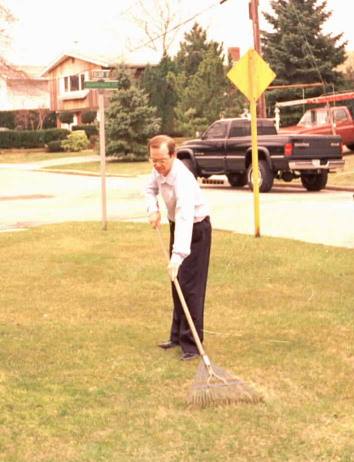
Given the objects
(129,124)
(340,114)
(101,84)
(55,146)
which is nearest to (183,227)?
(101,84)

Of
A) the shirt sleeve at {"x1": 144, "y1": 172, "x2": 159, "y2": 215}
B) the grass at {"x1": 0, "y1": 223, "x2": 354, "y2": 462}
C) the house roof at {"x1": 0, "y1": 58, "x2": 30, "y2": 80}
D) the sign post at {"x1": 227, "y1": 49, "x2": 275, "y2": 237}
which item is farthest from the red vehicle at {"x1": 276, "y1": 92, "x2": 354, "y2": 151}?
the shirt sleeve at {"x1": 144, "y1": 172, "x2": 159, "y2": 215}

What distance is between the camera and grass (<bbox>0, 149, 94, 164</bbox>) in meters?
50.0

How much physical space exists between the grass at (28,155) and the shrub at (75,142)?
56cm

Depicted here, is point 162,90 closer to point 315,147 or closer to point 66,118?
point 66,118

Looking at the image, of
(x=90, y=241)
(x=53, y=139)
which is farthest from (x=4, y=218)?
(x=53, y=139)

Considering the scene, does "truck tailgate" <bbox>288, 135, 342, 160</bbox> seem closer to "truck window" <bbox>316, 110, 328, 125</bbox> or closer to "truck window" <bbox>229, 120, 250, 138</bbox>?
"truck window" <bbox>229, 120, 250, 138</bbox>

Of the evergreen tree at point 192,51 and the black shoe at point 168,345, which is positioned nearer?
the black shoe at point 168,345

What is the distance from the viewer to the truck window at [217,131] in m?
24.8

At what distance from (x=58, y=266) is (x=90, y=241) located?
2.26 metres

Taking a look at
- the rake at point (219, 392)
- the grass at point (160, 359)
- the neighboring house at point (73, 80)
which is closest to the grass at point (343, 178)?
the grass at point (160, 359)

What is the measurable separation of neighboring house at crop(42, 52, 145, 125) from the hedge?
6199mm

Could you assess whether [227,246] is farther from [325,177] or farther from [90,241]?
[325,177]

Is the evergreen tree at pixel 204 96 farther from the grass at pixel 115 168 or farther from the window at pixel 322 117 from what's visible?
the window at pixel 322 117

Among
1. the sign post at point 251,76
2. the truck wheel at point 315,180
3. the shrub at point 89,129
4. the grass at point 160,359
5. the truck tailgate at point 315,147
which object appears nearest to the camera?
the grass at point 160,359
